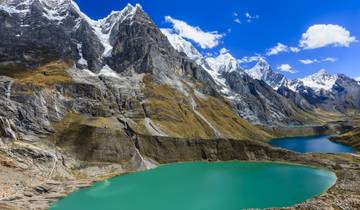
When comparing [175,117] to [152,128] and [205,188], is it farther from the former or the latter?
[205,188]

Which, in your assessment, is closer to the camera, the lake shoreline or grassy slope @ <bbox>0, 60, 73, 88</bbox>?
the lake shoreline

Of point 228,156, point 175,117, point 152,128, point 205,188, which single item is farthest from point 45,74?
point 205,188

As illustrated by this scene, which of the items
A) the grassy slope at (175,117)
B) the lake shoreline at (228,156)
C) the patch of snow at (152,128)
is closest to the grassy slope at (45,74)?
the patch of snow at (152,128)

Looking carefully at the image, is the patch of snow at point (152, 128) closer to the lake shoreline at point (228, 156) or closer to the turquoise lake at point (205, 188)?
the lake shoreline at point (228, 156)

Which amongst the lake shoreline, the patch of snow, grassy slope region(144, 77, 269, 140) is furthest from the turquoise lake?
grassy slope region(144, 77, 269, 140)

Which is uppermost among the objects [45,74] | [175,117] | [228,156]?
[45,74]

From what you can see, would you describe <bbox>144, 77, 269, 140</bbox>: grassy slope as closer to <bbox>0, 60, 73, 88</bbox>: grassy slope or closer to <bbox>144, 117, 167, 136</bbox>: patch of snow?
<bbox>144, 117, 167, 136</bbox>: patch of snow

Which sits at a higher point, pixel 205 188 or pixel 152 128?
pixel 152 128

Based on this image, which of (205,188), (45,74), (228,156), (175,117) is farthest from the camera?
(45,74)

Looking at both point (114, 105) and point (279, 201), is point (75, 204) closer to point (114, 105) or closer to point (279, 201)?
point (279, 201)
